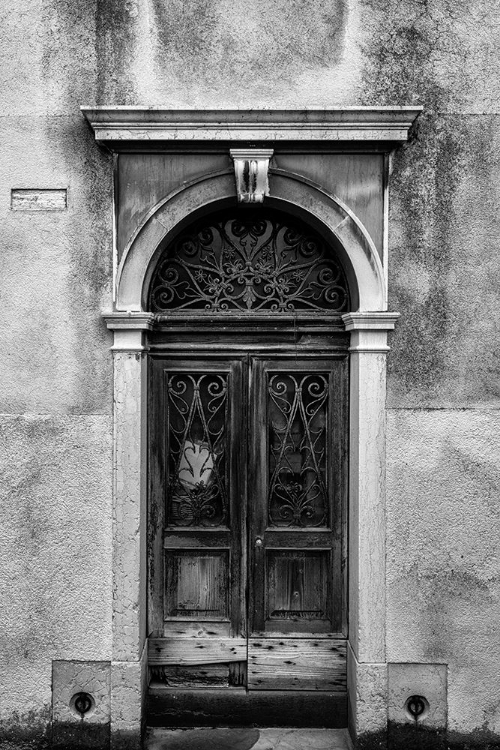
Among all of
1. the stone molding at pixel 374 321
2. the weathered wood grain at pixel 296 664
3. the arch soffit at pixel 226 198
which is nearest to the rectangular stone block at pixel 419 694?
the weathered wood grain at pixel 296 664

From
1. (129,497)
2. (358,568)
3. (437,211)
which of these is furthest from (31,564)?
(437,211)

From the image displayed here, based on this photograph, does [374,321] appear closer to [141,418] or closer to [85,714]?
[141,418]

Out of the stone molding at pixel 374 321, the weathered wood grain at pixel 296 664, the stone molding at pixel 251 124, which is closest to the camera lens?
the stone molding at pixel 251 124

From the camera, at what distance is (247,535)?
13.9 ft

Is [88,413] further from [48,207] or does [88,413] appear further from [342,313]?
[342,313]

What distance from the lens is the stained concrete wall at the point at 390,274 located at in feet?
13.0

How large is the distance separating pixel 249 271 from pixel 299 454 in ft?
4.13

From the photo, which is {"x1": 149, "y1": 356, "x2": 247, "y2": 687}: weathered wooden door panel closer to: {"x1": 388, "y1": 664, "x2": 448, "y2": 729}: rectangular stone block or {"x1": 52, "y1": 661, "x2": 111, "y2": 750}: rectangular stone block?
{"x1": 52, "y1": 661, "x2": 111, "y2": 750}: rectangular stone block

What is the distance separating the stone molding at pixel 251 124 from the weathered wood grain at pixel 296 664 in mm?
3225

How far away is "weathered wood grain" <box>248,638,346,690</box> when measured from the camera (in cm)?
419

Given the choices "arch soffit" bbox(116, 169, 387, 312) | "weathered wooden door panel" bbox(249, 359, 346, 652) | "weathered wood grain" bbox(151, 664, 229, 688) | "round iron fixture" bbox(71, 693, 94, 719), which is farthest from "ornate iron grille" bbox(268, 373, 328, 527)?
"round iron fixture" bbox(71, 693, 94, 719)

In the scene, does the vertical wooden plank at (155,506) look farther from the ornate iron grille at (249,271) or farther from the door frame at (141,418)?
the ornate iron grille at (249,271)

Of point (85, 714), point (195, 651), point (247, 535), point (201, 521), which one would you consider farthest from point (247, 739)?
point (201, 521)

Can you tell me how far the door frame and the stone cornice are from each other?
10.5 inches
